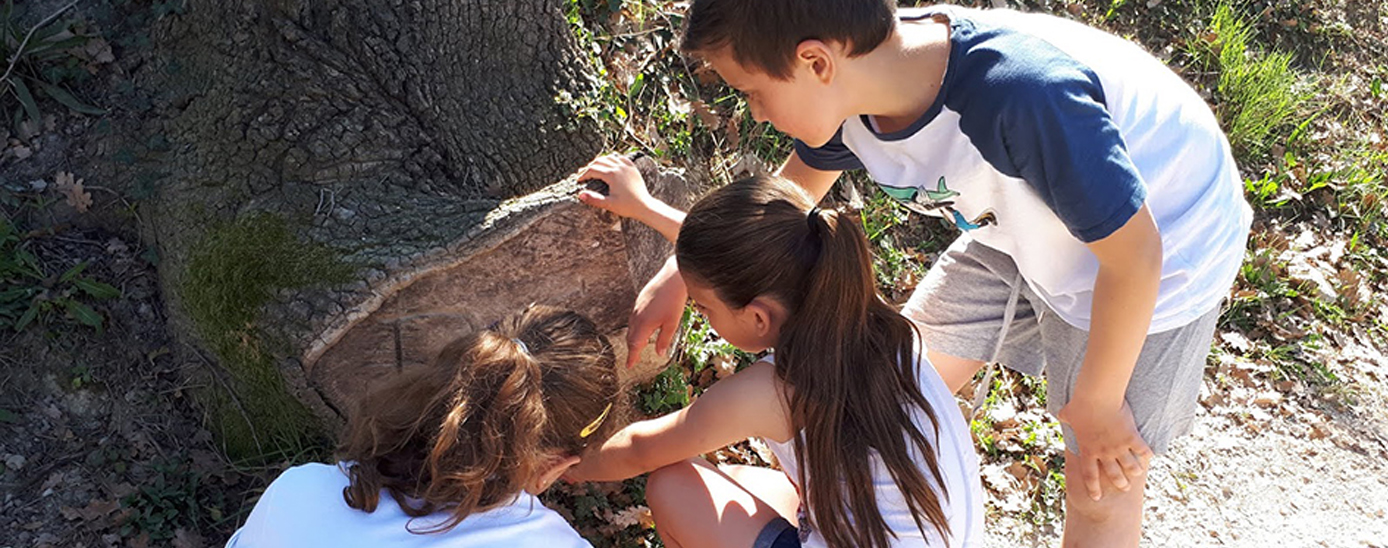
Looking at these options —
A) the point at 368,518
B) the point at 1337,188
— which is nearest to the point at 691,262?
the point at 368,518

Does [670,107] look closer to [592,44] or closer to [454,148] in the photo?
[592,44]

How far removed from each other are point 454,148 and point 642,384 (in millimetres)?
996

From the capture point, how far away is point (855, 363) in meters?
2.24

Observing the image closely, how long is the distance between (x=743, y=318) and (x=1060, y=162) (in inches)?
30.1

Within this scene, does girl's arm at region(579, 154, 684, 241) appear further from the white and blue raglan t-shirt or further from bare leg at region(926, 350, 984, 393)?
bare leg at region(926, 350, 984, 393)

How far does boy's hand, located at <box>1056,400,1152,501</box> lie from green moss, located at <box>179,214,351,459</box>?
1842 millimetres

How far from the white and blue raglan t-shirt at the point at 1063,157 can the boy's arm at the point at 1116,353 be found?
0.09 metres

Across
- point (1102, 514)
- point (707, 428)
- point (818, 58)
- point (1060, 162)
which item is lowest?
point (1102, 514)

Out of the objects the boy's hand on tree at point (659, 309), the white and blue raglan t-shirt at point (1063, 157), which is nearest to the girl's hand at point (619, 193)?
the boy's hand on tree at point (659, 309)

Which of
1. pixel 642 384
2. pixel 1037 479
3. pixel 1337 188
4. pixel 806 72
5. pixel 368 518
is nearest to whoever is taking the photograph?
pixel 368 518

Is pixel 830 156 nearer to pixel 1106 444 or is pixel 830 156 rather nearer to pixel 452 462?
pixel 1106 444

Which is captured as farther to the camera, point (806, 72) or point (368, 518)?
point (806, 72)

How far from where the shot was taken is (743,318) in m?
2.29

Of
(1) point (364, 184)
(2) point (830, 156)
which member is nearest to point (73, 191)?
(1) point (364, 184)
